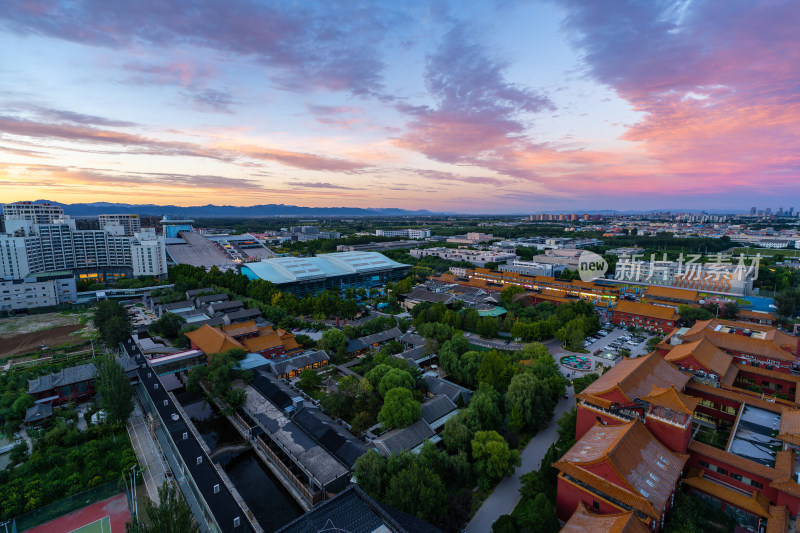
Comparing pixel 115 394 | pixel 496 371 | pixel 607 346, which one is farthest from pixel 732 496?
pixel 115 394

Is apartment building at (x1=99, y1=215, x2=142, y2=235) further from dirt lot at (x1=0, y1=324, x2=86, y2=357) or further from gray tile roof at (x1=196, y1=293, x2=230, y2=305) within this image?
gray tile roof at (x1=196, y1=293, x2=230, y2=305)

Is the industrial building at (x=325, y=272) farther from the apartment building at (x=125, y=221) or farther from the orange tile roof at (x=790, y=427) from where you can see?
the apartment building at (x=125, y=221)

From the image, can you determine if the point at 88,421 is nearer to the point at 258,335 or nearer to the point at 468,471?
the point at 258,335

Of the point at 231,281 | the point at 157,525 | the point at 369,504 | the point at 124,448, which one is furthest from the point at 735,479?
the point at 231,281

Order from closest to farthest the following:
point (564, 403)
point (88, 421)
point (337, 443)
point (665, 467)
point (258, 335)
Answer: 1. point (665, 467)
2. point (337, 443)
3. point (88, 421)
4. point (564, 403)
5. point (258, 335)

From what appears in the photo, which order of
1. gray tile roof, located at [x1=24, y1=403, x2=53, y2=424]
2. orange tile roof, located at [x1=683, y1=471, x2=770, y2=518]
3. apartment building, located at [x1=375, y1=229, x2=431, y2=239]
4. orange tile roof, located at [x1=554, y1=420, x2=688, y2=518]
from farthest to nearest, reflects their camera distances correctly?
apartment building, located at [x1=375, y1=229, x2=431, y2=239] < gray tile roof, located at [x1=24, y1=403, x2=53, y2=424] < orange tile roof, located at [x1=683, y1=471, x2=770, y2=518] < orange tile roof, located at [x1=554, y1=420, x2=688, y2=518]

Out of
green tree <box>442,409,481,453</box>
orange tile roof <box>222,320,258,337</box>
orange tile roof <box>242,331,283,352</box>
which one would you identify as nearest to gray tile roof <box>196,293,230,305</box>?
orange tile roof <box>222,320,258,337</box>

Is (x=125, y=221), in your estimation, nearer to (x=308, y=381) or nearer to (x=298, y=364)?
(x=298, y=364)
